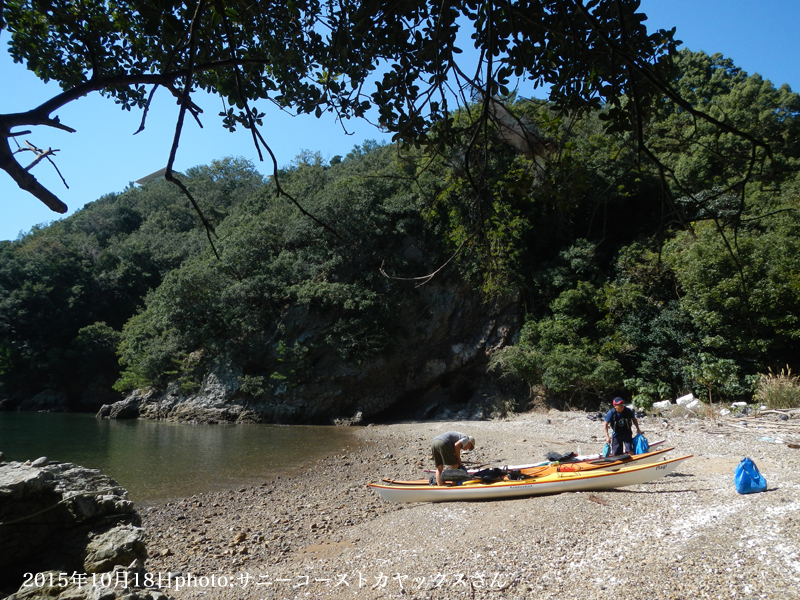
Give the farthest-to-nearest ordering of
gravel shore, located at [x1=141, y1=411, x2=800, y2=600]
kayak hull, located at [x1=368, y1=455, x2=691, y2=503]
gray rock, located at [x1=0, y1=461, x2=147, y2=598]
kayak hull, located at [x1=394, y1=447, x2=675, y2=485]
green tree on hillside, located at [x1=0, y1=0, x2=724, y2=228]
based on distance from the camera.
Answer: kayak hull, located at [x1=394, y1=447, x2=675, y2=485], kayak hull, located at [x1=368, y1=455, x2=691, y2=503], gravel shore, located at [x1=141, y1=411, x2=800, y2=600], gray rock, located at [x1=0, y1=461, x2=147, y2=598], green tree on hillside, located at [x1=0, y1=0, x2=724, y2=228]

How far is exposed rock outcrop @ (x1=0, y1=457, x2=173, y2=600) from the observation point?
308 cm

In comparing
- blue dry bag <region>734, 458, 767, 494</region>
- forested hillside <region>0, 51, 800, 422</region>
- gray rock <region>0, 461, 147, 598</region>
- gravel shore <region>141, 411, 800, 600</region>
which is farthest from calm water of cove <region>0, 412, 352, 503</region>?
blue dry bag <region>734, 458, 767, 494</region>

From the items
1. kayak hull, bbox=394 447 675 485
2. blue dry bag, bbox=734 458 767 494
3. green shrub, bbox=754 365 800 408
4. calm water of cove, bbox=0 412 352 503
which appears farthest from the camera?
green shrub, bbox=754 365 800 408

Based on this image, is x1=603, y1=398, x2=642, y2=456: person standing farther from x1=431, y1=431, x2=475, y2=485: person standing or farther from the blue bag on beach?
x1=431, y1=431, x2=475, y2=485: person standing

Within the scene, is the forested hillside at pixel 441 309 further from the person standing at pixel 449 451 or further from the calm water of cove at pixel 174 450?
the person standing at pixel 449 451

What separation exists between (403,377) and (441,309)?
3.75 m

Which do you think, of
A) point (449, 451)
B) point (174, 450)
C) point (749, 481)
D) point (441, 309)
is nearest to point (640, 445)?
point (749, 481)

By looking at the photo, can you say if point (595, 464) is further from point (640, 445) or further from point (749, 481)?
point (749, 481)

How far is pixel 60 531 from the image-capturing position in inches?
134

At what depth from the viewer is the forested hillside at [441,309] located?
13.1m

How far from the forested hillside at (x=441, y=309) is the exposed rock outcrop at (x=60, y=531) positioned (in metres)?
8.67

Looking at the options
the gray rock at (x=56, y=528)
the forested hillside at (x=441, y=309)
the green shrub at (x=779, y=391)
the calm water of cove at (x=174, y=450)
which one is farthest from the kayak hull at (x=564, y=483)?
the green shrub at (x=779, y=391)

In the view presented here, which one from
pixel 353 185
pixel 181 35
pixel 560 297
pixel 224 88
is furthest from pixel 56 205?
pixel 353 185

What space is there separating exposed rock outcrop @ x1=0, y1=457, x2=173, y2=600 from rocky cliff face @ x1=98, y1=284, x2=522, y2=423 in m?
16.8
